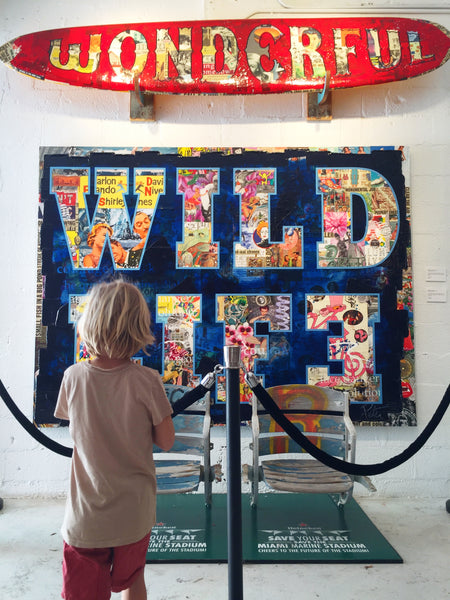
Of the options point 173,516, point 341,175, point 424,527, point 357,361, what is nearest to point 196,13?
point 341,175

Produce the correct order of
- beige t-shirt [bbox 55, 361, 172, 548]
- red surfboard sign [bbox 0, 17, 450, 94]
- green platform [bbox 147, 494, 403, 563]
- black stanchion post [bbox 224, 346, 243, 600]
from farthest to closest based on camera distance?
red surfboard sign [bbox 0, 17, 450, 94], green platform [bbox 147, 494, 403, 563], black stanchion post [bbox 224, 346, 243, 600], beige t-shirt [bbox 55, 361, 172, 548]

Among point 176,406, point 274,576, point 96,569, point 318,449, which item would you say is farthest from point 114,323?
point 274,576

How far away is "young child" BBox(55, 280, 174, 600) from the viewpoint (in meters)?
1.36

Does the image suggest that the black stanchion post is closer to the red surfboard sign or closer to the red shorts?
the red shorts

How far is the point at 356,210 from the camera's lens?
10.7 feet

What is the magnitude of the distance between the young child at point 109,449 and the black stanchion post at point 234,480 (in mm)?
350

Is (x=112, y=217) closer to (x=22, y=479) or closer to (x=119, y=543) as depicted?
(x=22, y=479)

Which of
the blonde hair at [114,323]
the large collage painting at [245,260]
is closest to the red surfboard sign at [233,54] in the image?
the large collage painting at [245,260]

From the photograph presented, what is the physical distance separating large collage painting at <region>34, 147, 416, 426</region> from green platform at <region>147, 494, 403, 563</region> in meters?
0.62

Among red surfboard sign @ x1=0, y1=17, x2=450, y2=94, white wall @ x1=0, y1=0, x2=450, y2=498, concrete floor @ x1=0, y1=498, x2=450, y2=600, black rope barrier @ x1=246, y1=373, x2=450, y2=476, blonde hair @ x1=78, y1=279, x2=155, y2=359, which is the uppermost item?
red surfboard sign @ x1=0, y1=17, x2=450, y2=94

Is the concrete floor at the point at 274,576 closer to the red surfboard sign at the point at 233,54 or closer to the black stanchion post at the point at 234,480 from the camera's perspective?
the black stanchion post at the point at 234,480

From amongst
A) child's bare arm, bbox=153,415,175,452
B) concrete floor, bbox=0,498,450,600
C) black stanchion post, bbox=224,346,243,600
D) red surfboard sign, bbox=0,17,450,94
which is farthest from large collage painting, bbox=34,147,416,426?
child's bare arm, bbox=153,415,175,452

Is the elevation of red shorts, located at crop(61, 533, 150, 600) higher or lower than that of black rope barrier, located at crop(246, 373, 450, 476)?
lower

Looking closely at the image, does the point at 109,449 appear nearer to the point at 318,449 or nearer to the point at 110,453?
the point at 110,453
